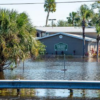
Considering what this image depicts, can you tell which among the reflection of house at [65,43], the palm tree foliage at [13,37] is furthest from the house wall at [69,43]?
the palm tree foliage at [13,37]

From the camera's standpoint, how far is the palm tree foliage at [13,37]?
2033cm

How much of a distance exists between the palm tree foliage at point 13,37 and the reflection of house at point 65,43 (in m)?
32.7

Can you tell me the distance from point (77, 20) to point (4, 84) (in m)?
41.3

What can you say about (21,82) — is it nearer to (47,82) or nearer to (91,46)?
(47,82)

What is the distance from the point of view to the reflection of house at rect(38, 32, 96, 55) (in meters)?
54.6

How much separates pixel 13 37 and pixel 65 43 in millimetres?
34806

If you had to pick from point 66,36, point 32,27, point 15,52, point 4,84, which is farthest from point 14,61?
point 66,36

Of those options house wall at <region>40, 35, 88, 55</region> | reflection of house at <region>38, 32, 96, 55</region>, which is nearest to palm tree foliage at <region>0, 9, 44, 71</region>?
reflection of house at <region>38, 32, 96, 55</region>

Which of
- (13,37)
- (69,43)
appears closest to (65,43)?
(69,43)

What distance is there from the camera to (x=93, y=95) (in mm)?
15188

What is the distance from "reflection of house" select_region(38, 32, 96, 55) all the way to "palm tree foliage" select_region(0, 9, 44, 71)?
1286 inches

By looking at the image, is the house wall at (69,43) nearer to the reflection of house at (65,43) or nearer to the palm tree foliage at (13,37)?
the reflection of house at (65,43)

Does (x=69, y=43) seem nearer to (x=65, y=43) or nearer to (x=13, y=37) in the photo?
(x=65, y=43)

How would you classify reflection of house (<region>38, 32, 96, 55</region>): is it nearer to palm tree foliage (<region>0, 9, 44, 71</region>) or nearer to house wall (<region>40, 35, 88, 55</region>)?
house wall (<region>40, 35, 88, 55</region>)
